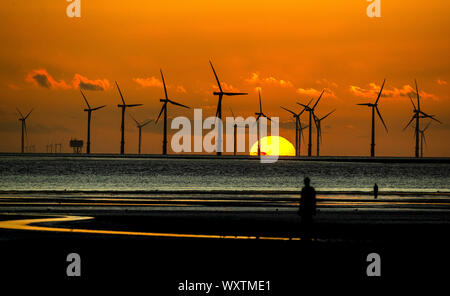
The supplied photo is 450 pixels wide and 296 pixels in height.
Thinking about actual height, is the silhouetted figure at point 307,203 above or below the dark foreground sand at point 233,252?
above

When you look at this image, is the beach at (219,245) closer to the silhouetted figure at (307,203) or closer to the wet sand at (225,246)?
the wet sand at (225,246)

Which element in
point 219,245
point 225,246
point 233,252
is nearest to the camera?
point 233,252

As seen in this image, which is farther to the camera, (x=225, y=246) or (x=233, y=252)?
(x=225, y=246)

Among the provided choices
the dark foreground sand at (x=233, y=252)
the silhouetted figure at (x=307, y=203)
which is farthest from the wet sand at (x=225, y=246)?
the silhouetted figure at (x=307, y=203)

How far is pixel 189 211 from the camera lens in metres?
45.0

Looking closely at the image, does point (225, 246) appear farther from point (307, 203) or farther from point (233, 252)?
point (307, 203)

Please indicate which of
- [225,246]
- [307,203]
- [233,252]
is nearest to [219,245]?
→ [225,246]

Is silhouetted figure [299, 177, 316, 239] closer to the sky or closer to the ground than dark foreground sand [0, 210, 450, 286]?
closer to the sky

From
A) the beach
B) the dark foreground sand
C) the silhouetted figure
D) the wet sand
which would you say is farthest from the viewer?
the silhouetted figure

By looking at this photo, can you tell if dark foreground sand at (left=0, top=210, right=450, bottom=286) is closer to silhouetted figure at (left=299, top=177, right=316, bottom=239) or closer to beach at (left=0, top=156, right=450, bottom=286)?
beach at (left=0, top=156, right=450, bottom=286)

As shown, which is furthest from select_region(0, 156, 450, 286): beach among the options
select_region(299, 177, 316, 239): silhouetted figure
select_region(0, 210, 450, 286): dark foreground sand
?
select_region(299, 177, 316, 239): silhouetted figure

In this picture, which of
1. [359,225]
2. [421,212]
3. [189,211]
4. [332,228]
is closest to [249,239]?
[332,228]
